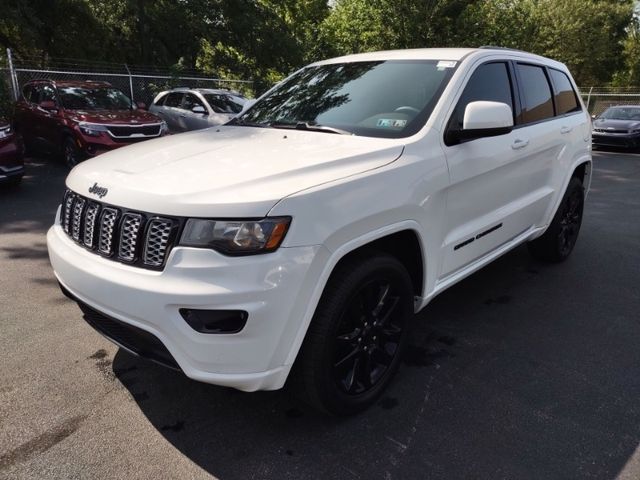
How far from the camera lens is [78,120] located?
881 cm

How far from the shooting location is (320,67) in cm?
394

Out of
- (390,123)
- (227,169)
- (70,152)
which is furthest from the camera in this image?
(70,152)

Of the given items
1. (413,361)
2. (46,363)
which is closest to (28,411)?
(46,363)

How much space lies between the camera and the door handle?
3.51 m

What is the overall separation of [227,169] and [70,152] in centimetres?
798

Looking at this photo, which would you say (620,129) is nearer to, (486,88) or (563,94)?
(563,94)

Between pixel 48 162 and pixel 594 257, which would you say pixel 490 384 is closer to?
pixel 594 257

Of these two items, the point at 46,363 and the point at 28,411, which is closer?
the point at 28,411

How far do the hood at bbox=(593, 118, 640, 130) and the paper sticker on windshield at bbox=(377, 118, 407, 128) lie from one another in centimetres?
1391

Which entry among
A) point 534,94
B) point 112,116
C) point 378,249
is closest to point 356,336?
point 378,249

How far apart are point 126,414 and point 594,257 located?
15.0 ft

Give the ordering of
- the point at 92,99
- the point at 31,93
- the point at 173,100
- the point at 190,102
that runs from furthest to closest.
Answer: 1. the point at 173,100
2. the point at 190,102
3. the point at 31,93
4. the point at 92,99

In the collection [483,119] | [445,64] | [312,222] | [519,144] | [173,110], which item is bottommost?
[173,110]

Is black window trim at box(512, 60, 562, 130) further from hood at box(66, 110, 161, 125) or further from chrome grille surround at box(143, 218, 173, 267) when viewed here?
hood at box(66, 110, 161, 125)
